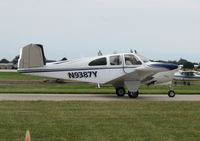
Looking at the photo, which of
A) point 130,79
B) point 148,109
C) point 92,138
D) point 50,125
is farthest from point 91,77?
point 92,138

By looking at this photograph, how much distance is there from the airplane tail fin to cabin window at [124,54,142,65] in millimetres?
4059

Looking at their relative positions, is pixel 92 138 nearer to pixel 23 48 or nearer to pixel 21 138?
pixel 21 138

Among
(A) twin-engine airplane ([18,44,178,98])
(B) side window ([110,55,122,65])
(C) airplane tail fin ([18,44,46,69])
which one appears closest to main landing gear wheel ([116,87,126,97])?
(A) twin-engine airplane ([18,44,178,98])

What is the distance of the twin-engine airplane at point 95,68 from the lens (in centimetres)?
2167

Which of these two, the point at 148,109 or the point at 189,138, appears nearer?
the point at 189,138

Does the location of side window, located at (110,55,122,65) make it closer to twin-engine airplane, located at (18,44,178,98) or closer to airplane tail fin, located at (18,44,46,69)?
twin-engine airplane, located at (18,44,178,98)

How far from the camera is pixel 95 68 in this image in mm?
22078

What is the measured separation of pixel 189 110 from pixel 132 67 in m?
7.47

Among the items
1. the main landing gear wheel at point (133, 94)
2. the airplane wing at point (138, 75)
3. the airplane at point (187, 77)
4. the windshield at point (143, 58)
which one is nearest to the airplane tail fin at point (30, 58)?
the airplane wing at point (138, 75)

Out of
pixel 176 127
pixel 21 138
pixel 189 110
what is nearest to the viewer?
pixel 21 138

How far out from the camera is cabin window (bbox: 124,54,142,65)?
2177 cm

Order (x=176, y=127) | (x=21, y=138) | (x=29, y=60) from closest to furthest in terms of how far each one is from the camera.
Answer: (x=21, y=138) < (x=176, y=127) < (x=29, y=60)

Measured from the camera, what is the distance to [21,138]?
920cm

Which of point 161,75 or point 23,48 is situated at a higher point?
point 23,48
